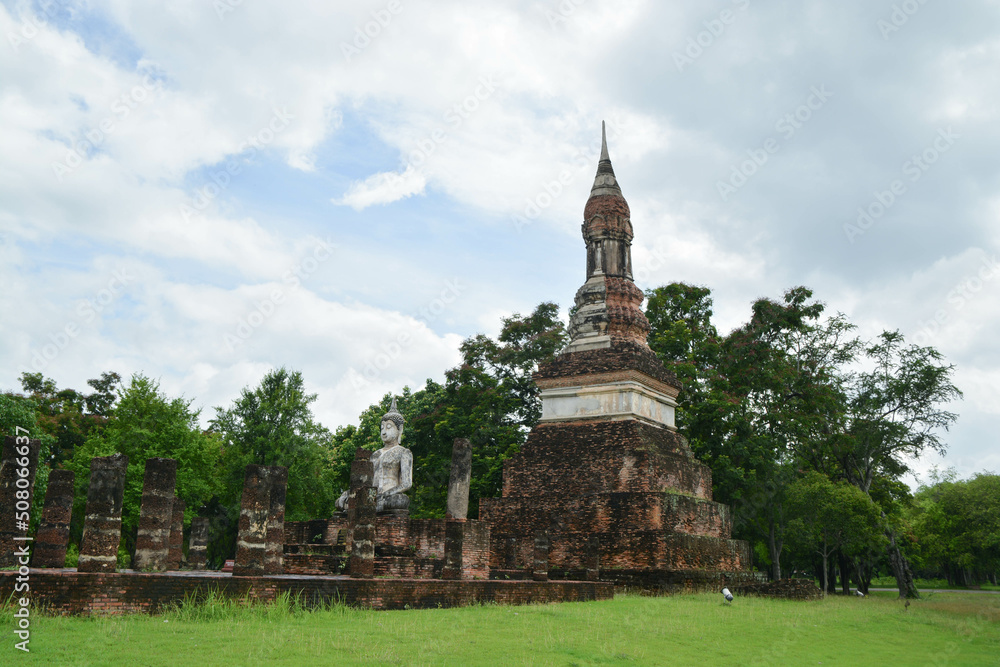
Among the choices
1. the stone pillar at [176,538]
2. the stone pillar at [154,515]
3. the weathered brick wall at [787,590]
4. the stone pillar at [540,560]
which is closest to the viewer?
the stone pillar at [154,515]

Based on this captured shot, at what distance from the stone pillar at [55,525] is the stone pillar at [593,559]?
11.6 meters

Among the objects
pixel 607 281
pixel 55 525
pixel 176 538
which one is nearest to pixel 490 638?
pixel 55 525

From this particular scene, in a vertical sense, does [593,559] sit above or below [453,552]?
below

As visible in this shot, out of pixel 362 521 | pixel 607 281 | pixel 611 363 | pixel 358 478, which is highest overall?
pixel 607 281

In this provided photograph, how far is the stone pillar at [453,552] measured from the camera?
1516 centimetres

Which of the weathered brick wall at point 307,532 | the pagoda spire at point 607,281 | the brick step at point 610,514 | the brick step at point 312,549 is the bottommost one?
the brick step at point 312,549

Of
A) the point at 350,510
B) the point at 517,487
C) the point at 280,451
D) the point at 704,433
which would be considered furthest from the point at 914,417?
the point at 280,451

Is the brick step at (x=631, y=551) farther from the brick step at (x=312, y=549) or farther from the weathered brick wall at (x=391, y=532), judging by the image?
the brick step at (x=312, y=549)

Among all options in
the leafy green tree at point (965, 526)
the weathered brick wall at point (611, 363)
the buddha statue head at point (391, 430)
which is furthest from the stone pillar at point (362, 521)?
the leafy green tree at point (965, 526)

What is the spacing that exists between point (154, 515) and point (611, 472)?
13309 millimetres

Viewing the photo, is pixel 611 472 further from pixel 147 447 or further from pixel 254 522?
pixel 147 447

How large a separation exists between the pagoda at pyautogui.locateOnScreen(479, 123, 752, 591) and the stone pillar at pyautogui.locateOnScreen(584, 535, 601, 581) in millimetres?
28

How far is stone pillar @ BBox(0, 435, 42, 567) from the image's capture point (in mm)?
13508

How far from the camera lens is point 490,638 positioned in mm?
10023
